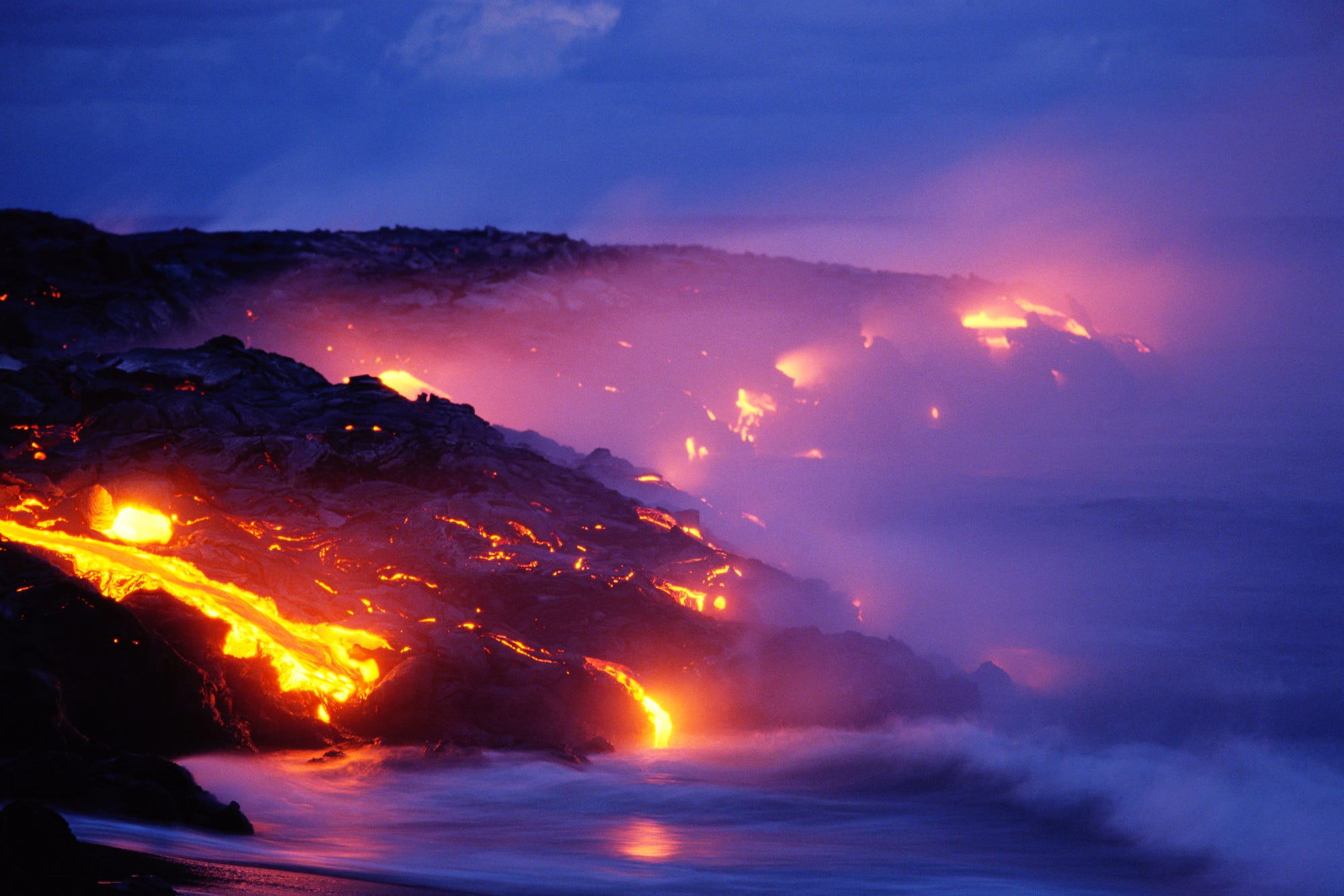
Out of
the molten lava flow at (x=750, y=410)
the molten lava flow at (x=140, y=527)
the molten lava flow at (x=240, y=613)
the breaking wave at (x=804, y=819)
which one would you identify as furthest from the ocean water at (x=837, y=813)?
the molten lava flow at (x=750, y=410)

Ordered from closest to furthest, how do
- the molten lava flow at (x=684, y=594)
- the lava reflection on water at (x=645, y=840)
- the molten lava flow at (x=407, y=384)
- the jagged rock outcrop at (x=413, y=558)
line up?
the lava reflection on water at (x=645, y=840)
the jagged rock outcrop at (x=413, y=558)
the molten lava flow at (x=684, y=594)
the molten lava flow at (x=407, y=384)

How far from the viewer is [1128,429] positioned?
6894 cm

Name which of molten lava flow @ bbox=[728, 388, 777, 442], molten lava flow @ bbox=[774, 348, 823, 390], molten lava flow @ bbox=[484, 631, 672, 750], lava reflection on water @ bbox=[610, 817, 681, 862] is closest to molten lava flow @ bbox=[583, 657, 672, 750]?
molten lava flow @ bbox=[484, 631, 672, 750]

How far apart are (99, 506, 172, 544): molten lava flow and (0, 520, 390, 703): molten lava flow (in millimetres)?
349

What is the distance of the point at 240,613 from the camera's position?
1502 cm

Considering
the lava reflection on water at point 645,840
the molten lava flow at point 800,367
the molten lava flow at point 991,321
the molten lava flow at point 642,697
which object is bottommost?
the lava reflection on water at point 645,840

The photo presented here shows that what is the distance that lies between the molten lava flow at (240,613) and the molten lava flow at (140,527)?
0.35m

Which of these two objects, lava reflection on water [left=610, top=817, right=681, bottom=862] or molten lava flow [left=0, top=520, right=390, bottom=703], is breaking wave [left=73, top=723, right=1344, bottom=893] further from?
molten lava flow [left=0, top=520, right=390, bottom=703]

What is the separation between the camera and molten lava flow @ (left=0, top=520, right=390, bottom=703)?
14.5 metres

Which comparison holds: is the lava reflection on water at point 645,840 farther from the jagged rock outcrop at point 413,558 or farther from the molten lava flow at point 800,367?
the molten lava flow at point 800,367

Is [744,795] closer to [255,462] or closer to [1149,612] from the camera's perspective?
[255,462]

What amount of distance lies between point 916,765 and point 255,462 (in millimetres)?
11391

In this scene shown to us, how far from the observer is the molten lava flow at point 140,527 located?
52.5 feet

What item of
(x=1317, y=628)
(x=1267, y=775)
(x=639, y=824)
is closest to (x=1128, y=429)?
(x=1317, y=628)
